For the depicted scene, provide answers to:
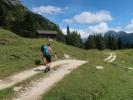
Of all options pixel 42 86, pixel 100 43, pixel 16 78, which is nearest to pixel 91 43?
pixel 100 43

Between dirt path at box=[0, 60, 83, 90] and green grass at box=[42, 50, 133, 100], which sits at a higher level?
dirt path at box=[0, 60, 83, 90]

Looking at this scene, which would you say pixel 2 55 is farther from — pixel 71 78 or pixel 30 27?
pixel 30 27

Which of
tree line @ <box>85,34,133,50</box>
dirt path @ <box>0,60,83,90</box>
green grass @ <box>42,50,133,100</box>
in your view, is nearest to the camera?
green grass @ <box>42,50,133,100</box>

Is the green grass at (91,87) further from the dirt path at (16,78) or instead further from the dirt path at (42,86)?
the dirt path at (16,78)

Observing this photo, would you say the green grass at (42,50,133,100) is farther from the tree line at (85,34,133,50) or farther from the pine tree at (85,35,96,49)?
the pine tree at (85,35,96,49)

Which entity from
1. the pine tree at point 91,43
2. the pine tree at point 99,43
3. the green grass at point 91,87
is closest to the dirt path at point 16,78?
the green grass at point 91,87

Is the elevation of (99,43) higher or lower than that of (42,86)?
lower

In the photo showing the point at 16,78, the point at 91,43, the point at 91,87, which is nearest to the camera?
the point at 91,87

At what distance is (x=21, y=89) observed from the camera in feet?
65.5

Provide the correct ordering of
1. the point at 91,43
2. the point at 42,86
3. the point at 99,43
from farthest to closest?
the point at 99,43, the point at 91,43, the point at 42,86

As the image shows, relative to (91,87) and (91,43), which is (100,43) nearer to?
(91,43)

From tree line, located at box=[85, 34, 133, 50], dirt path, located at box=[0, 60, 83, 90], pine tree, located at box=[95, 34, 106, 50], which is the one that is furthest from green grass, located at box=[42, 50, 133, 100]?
pine tree, located at box=[95, 34, 106, 50]

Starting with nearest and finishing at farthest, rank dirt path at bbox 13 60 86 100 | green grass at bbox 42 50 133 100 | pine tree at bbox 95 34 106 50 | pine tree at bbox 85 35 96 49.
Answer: dirt path at bbox 13 60 86 100, green grass at bbox 42 50 133 100, pine tree at bbox 85 35 96 49, pine tree at bbox 95 34 106 50

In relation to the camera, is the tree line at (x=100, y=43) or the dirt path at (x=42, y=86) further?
the tree line at (x=100, y=43)
